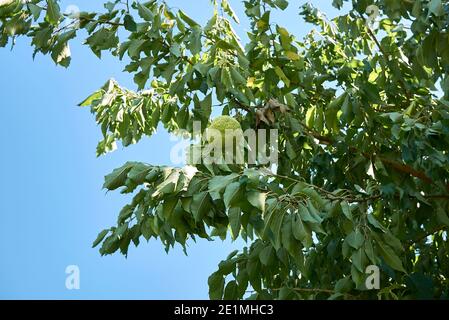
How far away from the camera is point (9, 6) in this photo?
10.8 ft

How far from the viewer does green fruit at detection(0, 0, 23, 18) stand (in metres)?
3.27

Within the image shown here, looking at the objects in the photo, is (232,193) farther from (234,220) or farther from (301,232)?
(301,232)

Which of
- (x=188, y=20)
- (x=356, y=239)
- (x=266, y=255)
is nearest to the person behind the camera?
(x=356, y=239)

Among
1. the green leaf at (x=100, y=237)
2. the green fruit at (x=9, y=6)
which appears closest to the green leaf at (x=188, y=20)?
the green fruit at (x=9, y=6)

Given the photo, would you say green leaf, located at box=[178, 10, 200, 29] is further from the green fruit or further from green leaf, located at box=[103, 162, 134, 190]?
green leaf, located at box=[103, 162, 134, 190]

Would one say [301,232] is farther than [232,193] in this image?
Yes

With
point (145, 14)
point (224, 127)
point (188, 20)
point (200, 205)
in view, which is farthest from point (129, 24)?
point (200, 205)

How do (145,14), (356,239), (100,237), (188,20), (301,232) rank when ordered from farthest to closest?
(188,20) → (145,14) → (100,237) → (356,239) → (301,232)

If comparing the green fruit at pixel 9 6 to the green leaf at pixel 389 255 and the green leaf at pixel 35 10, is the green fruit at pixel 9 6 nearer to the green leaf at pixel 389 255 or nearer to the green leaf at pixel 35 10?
the green leaf at pixel 35 10

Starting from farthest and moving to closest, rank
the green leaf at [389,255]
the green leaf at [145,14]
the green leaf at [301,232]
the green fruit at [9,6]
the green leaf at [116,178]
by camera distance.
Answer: the green fruit at [9,6]
the green leaf at [145,14]
the green leaf at [389,255]
the green leaf at [116,178]
the green leaf at [301,232]

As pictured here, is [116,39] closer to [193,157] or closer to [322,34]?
[193,157]

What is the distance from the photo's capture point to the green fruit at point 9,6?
327 centimetres

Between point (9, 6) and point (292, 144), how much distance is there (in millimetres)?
1458

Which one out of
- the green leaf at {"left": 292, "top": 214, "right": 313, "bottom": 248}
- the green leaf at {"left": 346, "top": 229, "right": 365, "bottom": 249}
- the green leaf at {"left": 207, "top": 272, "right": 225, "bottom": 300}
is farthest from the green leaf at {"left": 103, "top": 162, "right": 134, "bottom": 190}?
the green leaf at {"left": 346, "top": 229, "right": 365, "bottom": 249}
